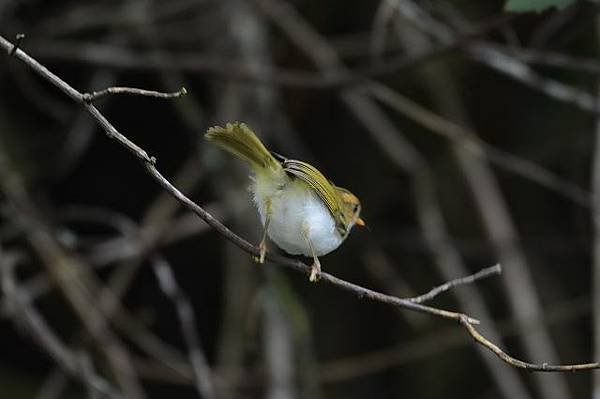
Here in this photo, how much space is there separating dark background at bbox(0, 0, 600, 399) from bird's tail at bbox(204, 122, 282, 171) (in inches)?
56.2

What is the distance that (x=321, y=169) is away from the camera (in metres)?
4.53

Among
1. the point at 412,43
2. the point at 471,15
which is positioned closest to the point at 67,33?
the point at 412,43

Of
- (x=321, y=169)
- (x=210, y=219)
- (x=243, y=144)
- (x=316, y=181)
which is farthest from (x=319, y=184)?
(x=321, y=169)

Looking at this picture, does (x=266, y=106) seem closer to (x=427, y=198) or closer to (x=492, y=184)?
(x=427, y=198)

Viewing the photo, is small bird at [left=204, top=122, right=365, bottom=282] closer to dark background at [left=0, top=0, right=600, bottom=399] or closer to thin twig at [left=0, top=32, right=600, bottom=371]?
thin twig at [left=0, top=32, right=600, bottom=371]

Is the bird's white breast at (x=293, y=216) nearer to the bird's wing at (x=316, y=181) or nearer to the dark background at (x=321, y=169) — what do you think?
the bird's wing at (x=316, y=181)

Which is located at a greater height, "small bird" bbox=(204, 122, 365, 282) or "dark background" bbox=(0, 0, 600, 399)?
"dark background" bbox=(0, 0, 600, 399)

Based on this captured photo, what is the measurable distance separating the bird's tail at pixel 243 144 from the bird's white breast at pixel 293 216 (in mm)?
64

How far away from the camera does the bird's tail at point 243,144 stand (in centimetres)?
168

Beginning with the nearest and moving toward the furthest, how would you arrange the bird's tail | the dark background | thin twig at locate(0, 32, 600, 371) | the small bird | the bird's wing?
1. thin twig at locate(0, 32, 600, 371)
2. the bird's tail
3. the bird's wing
4. the small bird
5. the dark background

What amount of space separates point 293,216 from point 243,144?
0.88ft

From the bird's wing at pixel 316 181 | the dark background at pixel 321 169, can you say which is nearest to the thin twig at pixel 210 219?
the bird's wing at pixel 316 181

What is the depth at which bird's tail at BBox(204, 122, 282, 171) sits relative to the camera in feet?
5.51

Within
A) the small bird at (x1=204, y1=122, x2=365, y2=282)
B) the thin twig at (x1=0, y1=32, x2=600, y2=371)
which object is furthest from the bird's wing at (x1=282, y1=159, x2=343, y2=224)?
the thin twig at (x1=0, y1=32, x2=600, y2=371)
